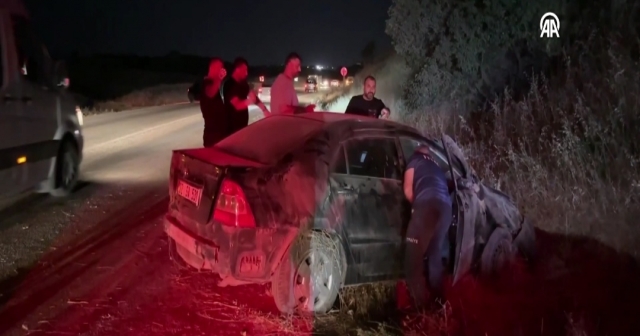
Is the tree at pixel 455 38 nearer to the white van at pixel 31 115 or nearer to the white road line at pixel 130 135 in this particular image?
the white road line at pixel 130 135

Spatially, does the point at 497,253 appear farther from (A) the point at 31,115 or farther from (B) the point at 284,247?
(A) the point at 31,115

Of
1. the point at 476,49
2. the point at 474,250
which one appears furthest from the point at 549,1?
the point at 474,250

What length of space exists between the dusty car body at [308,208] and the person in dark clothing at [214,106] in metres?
2.21

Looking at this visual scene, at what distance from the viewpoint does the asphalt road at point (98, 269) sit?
4594 millimetres

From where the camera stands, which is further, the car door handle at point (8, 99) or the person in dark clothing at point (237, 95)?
the person in dark clothing at point (237, 95)

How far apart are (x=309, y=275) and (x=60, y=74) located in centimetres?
511

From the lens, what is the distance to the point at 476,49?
14.5m

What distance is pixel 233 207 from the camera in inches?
180

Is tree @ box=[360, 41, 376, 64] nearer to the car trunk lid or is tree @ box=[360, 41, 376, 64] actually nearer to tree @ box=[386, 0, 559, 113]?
tree @ box=[386, 0, 559, 113]

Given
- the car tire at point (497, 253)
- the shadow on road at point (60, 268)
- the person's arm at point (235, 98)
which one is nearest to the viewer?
the shadow on road at point (60, 268)

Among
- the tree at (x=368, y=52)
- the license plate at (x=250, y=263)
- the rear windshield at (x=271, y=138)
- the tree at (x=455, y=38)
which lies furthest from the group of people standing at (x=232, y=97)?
the tree at (x=368, y=52)

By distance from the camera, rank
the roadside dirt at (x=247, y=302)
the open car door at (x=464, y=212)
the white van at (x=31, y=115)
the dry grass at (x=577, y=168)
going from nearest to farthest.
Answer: the roadside dirt at (x=247, y=302)
the open car door at (x=464, y=212)
the dry grass at (x=577, y=168)
the white van at (x=31, y=115)

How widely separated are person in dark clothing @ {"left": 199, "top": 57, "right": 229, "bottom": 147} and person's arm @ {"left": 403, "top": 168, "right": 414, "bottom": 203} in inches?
130

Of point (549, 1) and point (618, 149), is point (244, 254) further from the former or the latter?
point (549, 1)
